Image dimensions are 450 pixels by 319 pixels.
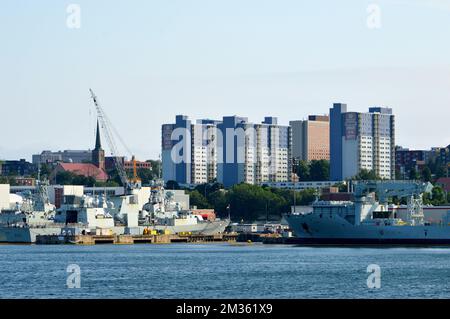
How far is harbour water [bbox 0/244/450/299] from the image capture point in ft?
144

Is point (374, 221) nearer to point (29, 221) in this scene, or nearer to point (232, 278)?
point (29, 221)

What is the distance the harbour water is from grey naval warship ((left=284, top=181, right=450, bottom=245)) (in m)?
23.3

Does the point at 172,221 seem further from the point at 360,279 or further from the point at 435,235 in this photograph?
the point at 360,279

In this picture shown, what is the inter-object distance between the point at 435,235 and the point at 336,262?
32.9 m

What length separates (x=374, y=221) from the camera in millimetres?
104000

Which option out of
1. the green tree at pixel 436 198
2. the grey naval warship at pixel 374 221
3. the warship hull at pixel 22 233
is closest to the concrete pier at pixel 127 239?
the warship hull at pixel 22 233

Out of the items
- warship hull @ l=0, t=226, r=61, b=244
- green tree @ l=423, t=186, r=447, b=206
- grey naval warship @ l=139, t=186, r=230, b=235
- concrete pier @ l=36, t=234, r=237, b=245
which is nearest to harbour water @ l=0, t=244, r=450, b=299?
concrete pier @ l=36, t=234, r=237, b=245

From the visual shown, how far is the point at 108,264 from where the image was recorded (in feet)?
230

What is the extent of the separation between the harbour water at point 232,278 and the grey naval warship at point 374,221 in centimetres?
2333

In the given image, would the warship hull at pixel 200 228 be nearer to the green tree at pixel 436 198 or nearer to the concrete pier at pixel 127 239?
the concrete pier at pixel 127 239

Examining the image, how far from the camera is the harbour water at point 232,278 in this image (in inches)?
1731

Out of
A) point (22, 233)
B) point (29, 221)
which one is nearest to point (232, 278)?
point (22, 233)

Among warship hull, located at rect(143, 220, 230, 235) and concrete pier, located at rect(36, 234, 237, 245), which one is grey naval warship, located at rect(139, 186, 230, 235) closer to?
Answer: warship hull, located at rect(143, 220, 230, 235)
